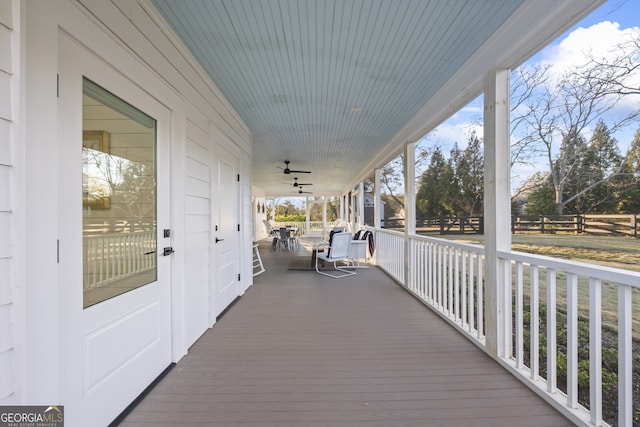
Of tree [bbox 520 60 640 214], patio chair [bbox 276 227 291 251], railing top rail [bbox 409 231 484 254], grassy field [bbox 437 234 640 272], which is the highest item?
tree [bbox 520 60 640 214]

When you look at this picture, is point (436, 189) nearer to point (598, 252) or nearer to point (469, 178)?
point (469, 178)

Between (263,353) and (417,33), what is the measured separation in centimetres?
272

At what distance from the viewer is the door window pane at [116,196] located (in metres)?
1.51

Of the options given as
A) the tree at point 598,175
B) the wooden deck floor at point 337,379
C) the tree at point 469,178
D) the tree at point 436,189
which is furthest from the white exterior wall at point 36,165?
the tree at point 436,189

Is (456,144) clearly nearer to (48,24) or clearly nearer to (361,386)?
(361,386)

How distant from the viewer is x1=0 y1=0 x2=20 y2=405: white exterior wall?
40.3 inches

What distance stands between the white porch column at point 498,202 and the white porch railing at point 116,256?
246cm

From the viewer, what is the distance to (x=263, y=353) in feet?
7.97

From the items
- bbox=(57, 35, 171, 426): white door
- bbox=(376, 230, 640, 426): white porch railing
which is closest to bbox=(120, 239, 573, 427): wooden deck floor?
bbox=(376, 230, 640, 426): white porch railing

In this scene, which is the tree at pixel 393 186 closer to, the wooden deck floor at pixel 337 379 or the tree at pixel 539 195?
the wooden deck floor at pixel 337 379

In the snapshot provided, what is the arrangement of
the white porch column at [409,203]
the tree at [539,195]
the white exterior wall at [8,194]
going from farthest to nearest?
the white porch column at [409,203] < the tree at [539,195] < the white exterior wall at [8,194]

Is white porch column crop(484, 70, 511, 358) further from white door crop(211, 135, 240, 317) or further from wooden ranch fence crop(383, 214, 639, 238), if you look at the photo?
white door crop(211, 135, 240, 317)

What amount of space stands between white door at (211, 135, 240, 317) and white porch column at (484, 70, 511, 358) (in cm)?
251

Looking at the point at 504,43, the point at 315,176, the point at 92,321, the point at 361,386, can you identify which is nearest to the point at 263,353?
the point at 361,386
